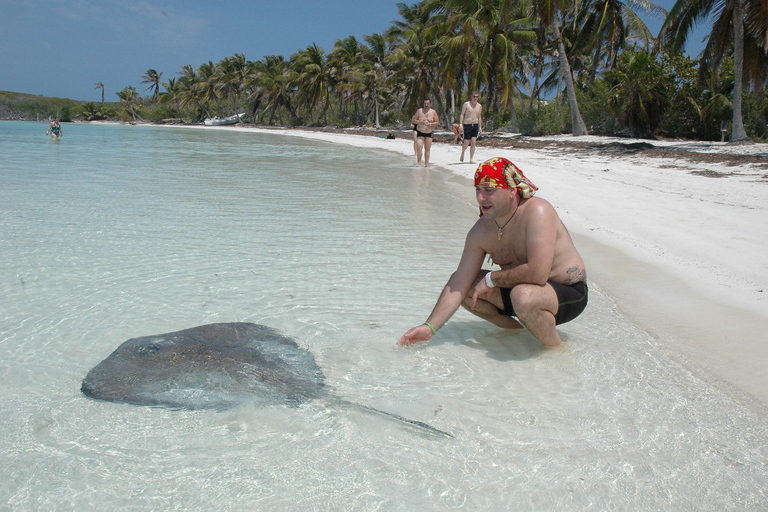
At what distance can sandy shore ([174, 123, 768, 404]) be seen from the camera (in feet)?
11.1

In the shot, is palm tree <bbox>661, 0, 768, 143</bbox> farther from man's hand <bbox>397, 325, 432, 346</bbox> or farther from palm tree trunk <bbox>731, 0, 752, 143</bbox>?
man's hand <bbox>397, 325, 432, 346</bbox>

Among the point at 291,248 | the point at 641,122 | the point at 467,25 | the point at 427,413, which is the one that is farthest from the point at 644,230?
the point at 467,25

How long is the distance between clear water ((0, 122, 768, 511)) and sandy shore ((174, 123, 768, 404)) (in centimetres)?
27

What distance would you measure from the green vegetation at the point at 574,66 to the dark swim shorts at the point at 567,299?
15.2 meters

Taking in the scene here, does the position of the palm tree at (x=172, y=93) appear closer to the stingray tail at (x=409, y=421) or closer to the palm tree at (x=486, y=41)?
the palm tree at (x=486, y=41)

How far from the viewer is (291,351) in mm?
3289

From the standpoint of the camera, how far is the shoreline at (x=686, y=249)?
133 inches

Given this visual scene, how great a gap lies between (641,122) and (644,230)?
18600 mm

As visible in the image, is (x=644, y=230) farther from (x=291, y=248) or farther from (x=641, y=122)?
(x=641, y=122)

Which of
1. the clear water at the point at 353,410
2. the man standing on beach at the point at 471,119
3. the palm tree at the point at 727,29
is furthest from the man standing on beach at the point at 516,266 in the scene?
the palm tree at the point at 727,29

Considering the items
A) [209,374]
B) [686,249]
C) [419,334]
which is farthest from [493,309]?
[686,249]

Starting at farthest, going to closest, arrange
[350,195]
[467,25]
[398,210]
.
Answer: [467,25]
[350,195]
[398,210]

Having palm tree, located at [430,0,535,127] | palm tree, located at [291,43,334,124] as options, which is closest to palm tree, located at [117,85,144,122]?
palm tree, located at [291,43,334,124]

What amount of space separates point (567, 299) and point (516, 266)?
35 cm
